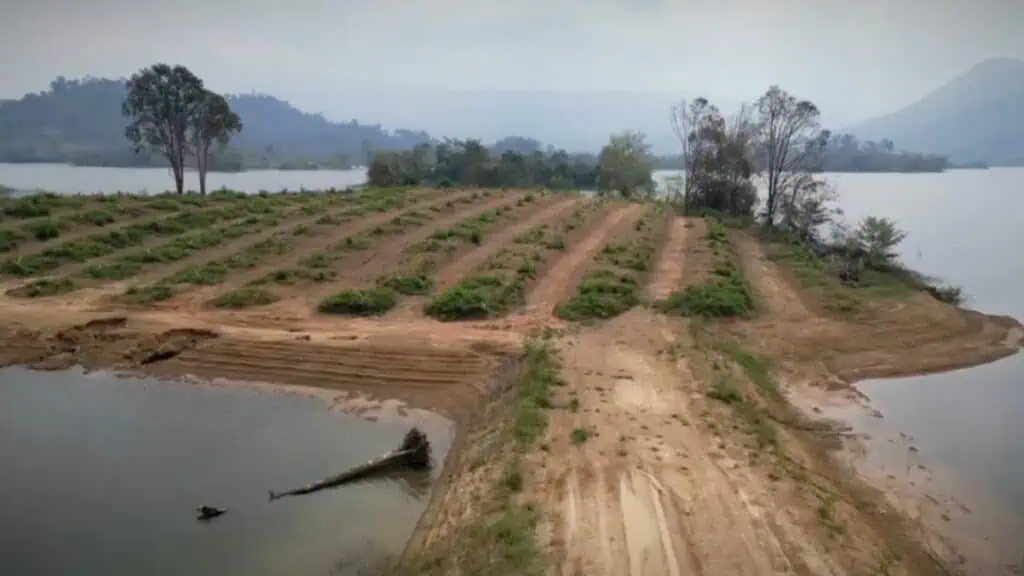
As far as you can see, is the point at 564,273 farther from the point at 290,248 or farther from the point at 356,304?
the point at 290,248

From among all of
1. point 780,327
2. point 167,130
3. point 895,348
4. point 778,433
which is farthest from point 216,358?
point 167,130

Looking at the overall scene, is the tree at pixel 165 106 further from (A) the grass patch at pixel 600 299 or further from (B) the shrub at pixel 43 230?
(A) the grass patch at pixel 600 299

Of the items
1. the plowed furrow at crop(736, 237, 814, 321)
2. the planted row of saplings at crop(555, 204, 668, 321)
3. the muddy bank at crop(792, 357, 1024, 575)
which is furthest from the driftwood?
the plowed furrow at crop(736, 237, 814, 321)

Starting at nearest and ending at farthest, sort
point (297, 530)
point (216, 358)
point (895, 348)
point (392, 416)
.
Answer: point (297, 530) < point (392, 416) < point (216, 358) < point (895, 348)

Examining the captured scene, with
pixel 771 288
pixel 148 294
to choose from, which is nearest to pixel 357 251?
pixel 148 294

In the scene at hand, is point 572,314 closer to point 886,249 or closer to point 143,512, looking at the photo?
point 143,512

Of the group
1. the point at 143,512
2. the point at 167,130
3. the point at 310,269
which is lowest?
the point at 143,512
